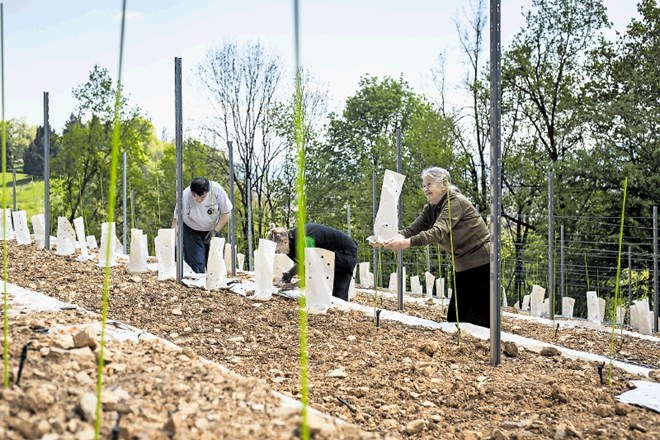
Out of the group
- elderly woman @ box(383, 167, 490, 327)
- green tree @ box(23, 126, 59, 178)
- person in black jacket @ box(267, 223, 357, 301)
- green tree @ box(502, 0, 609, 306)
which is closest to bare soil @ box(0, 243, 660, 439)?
elderly woman @ box(383, 167, 490, 327)

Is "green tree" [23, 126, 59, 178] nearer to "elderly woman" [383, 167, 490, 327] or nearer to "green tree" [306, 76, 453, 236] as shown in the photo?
"green tree" [306, 76, 453, 236]

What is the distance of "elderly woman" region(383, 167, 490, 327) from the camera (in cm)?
Answer: 366

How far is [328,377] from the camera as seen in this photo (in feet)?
8.49

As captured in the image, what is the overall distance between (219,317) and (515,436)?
77.0 inches

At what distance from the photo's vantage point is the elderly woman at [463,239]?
144 inches

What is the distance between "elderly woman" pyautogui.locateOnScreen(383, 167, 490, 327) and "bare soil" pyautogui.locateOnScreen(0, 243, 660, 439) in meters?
0.41

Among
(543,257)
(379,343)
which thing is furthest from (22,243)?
(543,257)

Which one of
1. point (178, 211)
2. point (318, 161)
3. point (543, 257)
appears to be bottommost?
point (543, 257)

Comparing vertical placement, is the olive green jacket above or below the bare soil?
above

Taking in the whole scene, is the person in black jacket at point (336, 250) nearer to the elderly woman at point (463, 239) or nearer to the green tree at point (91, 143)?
the elderly woman at point (463, 239)

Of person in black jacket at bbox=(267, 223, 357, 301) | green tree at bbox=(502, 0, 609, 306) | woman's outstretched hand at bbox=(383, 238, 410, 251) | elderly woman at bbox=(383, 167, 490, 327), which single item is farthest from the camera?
green tree at bbox=(502, 0, 609, 306)

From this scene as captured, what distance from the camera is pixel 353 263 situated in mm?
4988

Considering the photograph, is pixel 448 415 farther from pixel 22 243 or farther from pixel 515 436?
pixel 22 243

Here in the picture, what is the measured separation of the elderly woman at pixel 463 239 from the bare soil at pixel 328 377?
41cm
